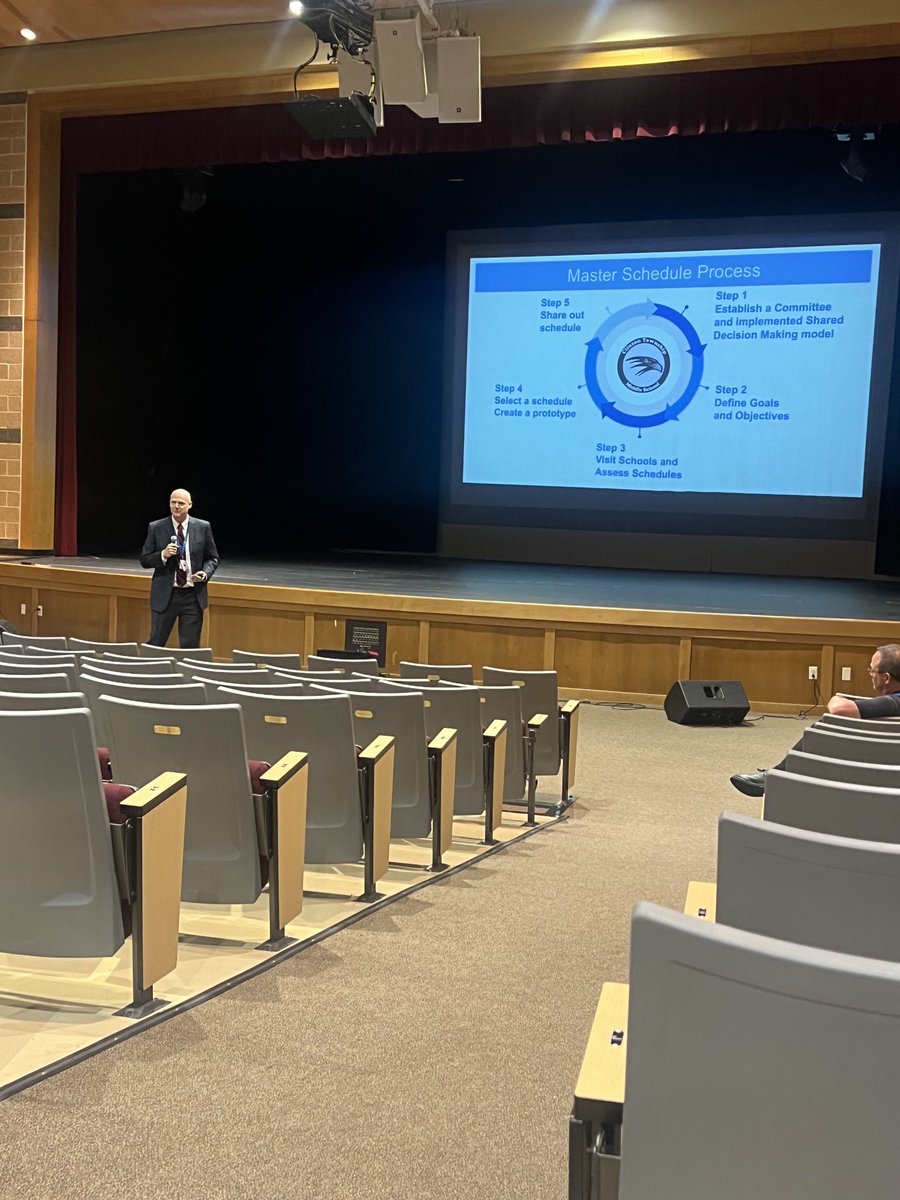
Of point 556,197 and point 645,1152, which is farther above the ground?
point 556,197

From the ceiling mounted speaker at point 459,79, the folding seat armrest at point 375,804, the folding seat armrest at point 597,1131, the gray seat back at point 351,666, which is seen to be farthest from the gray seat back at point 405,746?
the ceiling mounted speaker at point 459,79

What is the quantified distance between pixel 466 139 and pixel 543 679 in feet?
19.3

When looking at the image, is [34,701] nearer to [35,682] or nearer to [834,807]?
[35,682]

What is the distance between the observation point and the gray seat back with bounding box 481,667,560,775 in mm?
5789

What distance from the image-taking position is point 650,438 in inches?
470

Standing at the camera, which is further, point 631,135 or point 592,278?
point 592,278

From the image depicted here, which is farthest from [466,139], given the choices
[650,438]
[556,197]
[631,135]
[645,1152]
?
[645,1152]

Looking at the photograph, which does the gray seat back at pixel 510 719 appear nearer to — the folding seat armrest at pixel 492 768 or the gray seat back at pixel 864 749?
the folding seat armrest at pixel 492 768

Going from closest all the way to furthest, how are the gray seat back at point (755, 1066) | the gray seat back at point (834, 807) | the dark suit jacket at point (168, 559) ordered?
1. the gray seat back at point (755, 1066)
2. the gray seat back at point (834, 807)
3. the dark suit jacket at point (168, 559)

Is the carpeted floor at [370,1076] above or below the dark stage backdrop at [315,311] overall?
below

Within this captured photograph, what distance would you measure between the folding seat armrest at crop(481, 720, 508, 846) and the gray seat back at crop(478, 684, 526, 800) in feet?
1.54

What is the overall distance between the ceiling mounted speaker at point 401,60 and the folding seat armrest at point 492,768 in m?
5.12

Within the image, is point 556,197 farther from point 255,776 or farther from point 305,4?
point 255,776

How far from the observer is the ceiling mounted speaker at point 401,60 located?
301 inches
